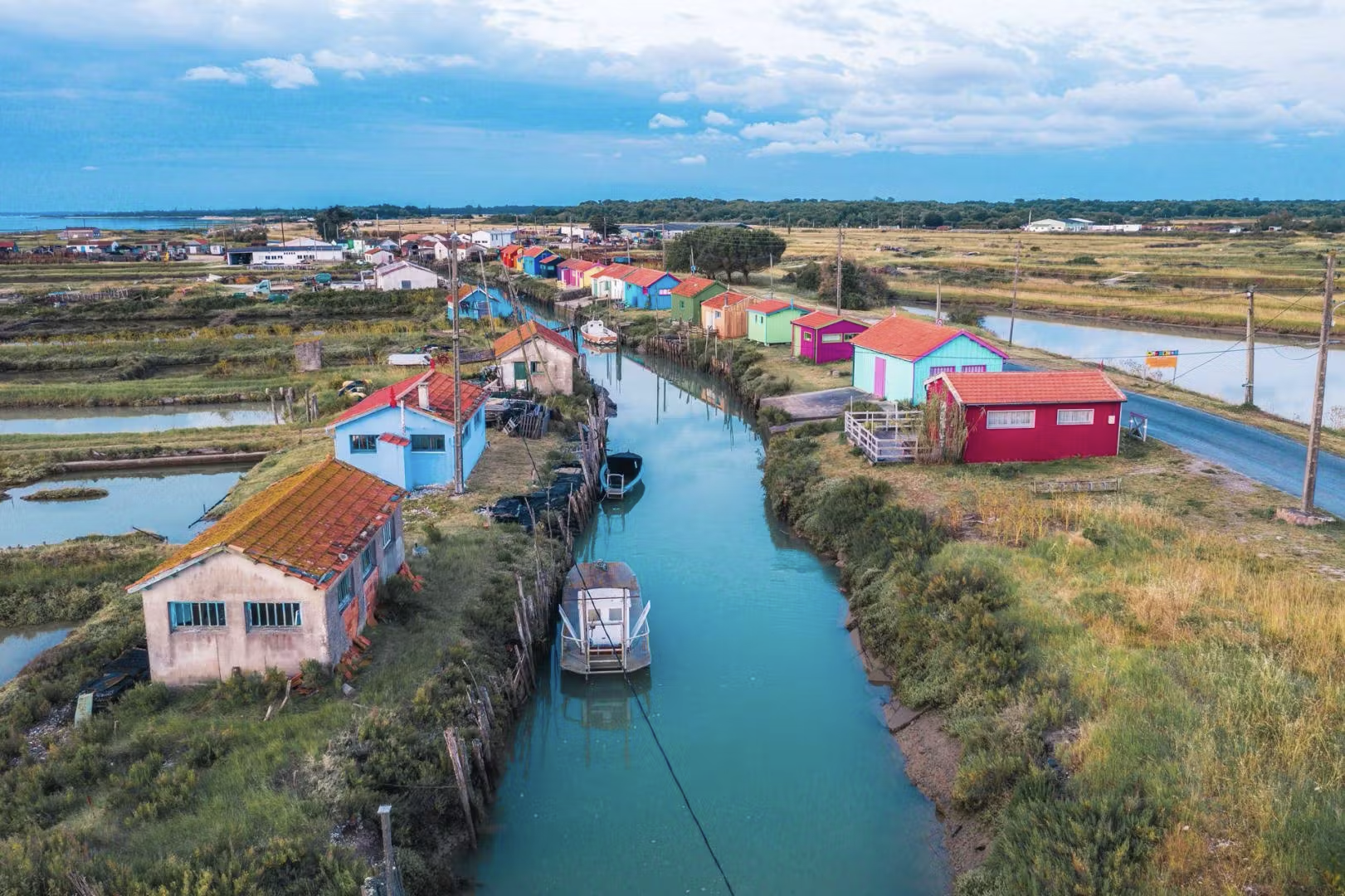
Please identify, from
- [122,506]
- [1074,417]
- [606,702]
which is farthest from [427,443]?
[1074,417]

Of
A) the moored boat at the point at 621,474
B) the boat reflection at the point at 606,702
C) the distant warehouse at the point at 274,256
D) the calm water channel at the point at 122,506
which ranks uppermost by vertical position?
the distant warehouse at the point at 274,256

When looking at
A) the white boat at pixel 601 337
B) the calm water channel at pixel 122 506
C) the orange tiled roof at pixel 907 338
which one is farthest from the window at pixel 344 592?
the white boat at pixel 601 337

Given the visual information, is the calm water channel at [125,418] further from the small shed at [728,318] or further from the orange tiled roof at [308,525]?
the small shed at [728,318]

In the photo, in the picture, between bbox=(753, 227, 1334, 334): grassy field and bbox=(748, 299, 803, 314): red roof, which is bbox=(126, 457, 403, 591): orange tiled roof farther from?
bbox=(753, 227, 1334, 334): grassy field

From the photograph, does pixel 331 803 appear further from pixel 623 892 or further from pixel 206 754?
pixel 623 892

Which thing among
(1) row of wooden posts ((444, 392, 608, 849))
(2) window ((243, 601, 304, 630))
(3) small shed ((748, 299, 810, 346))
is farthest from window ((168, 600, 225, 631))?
(3) small shed ((748, 299, 810, 346))

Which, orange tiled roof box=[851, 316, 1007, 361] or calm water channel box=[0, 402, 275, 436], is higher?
orange tiled roof box=[851, 316, 1007, 361]

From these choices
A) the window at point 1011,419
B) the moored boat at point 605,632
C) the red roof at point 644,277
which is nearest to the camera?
the moored boat at point 605,632
